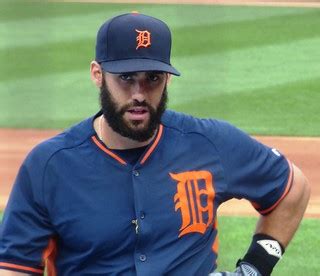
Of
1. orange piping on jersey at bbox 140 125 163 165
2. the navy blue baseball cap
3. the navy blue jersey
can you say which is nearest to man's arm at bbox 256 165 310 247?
the navy blue jersey

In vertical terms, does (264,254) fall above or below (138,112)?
below

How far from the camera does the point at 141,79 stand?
2783mm

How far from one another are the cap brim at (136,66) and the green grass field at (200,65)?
6445 millimetres

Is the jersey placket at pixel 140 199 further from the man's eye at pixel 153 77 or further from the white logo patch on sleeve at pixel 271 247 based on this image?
the white logo patch on sleeve at pixel 271 247

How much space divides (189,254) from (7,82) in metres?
8.69

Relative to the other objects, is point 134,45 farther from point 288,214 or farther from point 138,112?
point 288,214

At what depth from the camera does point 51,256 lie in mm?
2848

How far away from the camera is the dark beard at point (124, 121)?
2.75 meters

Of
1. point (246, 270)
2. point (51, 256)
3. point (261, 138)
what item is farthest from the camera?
point (261, 138)

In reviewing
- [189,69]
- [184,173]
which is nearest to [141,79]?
[184,173]

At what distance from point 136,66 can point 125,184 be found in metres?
0.34

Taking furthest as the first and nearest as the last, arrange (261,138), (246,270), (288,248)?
(261,138) < (288,248) < (246,270)

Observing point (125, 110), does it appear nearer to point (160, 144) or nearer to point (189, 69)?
point (160, 144)

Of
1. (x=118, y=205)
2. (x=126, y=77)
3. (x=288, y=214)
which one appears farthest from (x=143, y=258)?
(x=288, y=214)
